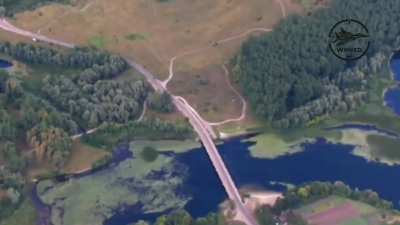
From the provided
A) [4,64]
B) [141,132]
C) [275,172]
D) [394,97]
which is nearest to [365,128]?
[394,97]

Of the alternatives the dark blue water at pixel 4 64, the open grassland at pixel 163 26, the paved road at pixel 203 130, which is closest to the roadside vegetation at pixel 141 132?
the paved road at pixel 203 130

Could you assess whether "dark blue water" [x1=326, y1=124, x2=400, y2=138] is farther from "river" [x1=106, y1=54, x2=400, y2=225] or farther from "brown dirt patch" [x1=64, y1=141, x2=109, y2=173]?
"brown dirt patch" [x1=64, y1=141, x2=109, y2=173]

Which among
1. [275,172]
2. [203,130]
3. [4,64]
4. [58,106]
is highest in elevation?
[4,64]

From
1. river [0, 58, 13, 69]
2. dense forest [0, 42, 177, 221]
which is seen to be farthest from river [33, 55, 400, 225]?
river [0, 58, 13, 69]

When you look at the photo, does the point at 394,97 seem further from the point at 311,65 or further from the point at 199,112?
the point at 199,112

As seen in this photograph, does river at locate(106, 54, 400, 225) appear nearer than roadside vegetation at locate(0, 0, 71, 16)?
Yes

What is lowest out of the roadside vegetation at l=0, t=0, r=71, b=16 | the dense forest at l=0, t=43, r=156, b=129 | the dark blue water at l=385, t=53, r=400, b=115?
the dark blue water at l=385, t=53, r=400, b=115
